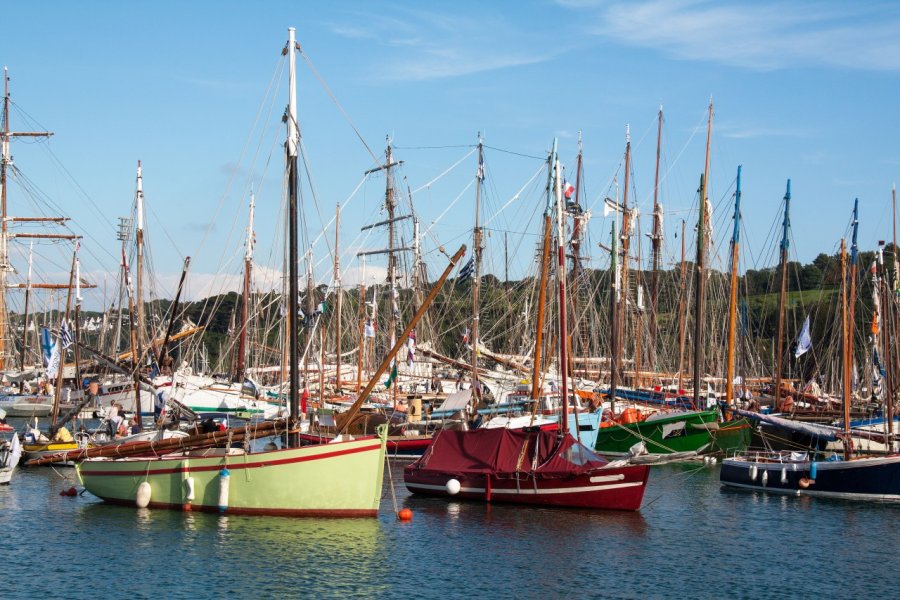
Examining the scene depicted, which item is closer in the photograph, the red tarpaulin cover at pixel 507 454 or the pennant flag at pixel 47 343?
the red tarpaulin cover at pixel 507 454

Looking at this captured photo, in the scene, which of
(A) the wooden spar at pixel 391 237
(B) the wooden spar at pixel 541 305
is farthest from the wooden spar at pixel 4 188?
(B) the wooden spar at pixel 541 305

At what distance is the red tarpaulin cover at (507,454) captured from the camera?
40406 millimetres

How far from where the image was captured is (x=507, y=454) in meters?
41.7

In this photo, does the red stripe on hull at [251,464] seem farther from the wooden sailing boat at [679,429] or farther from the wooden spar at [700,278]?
the wooden spar at [700,278]

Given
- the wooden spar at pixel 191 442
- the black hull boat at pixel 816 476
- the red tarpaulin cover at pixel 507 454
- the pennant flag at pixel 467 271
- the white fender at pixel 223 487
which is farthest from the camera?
the pennant flag at pixel 467 271

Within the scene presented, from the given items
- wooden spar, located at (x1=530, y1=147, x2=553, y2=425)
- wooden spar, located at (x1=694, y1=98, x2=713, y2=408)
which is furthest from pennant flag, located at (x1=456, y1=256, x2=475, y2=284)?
wooden spar, located at (x1=694, y1=98, x2=713, y2=408)

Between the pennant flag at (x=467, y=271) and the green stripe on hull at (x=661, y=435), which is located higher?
the pennant flag at (x=467, y=271)

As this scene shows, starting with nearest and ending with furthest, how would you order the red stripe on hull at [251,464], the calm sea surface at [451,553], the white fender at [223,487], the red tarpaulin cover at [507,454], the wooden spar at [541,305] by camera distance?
the calm sea surface at [451,553], the red stripe on hull at [251,464], the white fender at [223,487], the red tarpaulin cover at [507,454], the wooden spar at [541,305]

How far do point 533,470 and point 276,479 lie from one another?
32.8ft

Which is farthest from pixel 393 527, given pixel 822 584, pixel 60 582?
pixel 822 584

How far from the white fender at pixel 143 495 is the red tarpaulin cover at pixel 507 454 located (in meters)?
10.7

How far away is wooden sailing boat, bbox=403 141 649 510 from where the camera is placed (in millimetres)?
40000

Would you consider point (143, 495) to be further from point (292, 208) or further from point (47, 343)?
point (47, 343)

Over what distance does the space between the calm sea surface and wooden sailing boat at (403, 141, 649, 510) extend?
0.67 m
